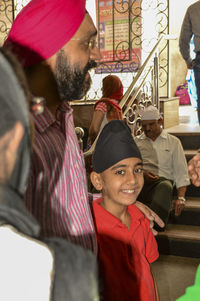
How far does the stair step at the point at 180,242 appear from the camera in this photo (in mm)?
3445

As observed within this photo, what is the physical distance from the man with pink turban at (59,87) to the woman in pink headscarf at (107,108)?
2.30 meters

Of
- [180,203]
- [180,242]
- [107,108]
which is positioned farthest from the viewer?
[107,108]

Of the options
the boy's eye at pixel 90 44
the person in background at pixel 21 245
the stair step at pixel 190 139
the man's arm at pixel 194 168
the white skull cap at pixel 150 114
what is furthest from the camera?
the stair step at pixel 190 139

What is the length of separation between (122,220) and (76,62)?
2.56 feet

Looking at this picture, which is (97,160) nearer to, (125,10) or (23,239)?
(23,239)

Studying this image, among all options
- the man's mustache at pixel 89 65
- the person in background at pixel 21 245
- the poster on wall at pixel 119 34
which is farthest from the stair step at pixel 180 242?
the poster on wall at pixel 119 34

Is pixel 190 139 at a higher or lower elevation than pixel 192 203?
higher

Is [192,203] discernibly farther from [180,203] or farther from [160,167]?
[160,167]

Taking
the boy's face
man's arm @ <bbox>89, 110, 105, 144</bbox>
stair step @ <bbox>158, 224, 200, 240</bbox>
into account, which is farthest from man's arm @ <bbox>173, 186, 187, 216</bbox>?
the boy's face

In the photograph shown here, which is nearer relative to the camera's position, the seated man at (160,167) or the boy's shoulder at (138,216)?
the boy's shoulder at (138,216)

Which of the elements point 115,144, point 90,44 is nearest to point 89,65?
point 90,44

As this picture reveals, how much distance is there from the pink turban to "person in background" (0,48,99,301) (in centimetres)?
85

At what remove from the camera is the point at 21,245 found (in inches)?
13.6

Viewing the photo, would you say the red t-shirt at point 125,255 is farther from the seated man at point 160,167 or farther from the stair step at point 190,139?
the stair step at point 190,139
